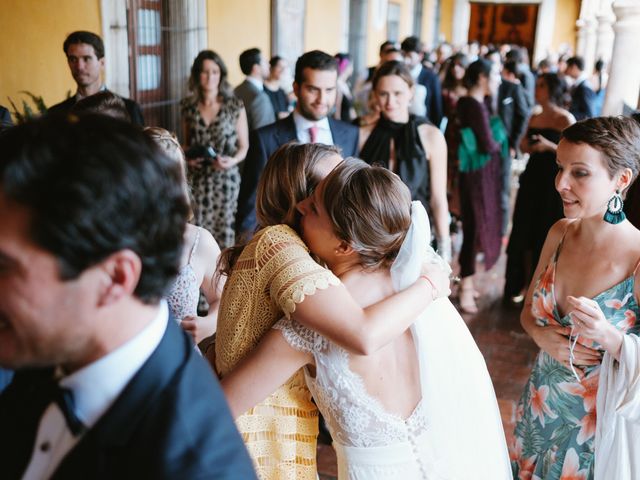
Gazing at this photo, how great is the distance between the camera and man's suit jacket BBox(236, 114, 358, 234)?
3588 mm

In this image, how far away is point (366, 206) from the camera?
157 cm

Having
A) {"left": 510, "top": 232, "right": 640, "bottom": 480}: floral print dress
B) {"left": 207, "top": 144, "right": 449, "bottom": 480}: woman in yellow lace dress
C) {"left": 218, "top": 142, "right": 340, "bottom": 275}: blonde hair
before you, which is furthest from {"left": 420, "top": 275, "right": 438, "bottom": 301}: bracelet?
{"left": 510, "top": 232, "right": 640, "bottom": 480}: floral print dress

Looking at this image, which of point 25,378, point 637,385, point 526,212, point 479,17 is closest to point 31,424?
point 25,378

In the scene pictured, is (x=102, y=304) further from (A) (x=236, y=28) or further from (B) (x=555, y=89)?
(A) (x=236, y=28)

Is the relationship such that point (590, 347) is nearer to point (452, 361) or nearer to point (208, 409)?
point (452, 361)

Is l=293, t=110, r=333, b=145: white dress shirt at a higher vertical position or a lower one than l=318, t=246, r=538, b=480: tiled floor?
higher

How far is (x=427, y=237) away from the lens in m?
1.68

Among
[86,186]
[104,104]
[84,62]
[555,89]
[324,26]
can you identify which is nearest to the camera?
[86,186]

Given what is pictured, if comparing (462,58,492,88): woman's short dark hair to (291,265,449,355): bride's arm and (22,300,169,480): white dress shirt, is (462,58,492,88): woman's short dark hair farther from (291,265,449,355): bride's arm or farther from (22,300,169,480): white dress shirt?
(22,300,169,480): white dress shirt

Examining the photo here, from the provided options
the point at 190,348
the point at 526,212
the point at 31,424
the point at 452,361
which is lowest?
the point at 526,212

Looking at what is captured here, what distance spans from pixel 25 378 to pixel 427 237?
0.97 meters

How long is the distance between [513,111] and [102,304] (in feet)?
24.9

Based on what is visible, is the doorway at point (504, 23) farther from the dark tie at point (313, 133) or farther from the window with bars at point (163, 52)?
the dark tie at point (313, 133)

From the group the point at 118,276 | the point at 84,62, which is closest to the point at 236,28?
the point at 84,62
